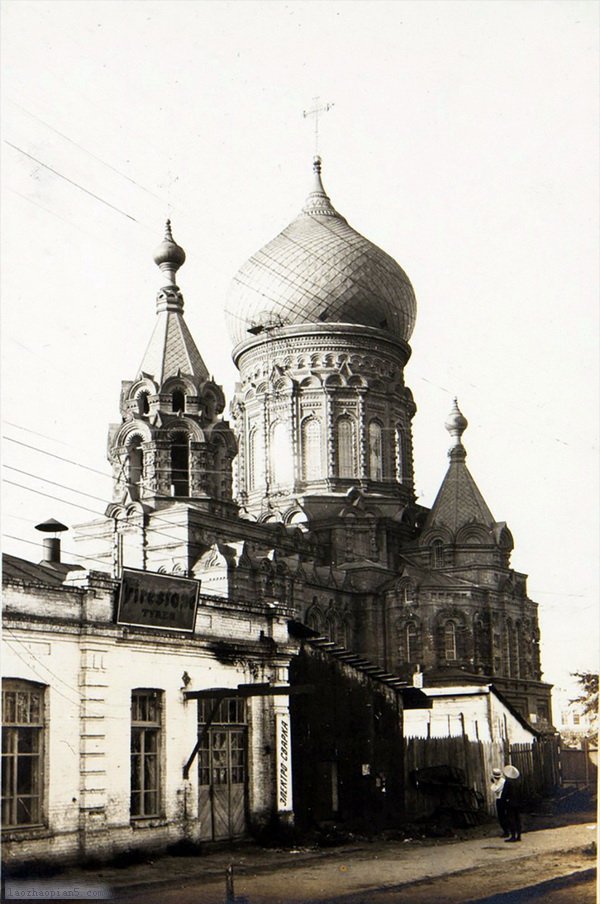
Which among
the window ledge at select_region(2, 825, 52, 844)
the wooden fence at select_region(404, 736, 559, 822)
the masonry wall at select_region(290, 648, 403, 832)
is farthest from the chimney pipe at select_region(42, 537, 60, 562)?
the window ledge at select_region(2, 825, 52, 844)

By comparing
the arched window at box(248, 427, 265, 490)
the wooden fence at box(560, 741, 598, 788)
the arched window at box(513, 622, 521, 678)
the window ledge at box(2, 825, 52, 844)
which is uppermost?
the arched window at box(248, 427, 265, 490)

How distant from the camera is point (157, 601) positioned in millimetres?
14539

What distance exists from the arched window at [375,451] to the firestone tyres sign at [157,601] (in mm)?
22212

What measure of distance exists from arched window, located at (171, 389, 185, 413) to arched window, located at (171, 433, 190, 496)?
67cm

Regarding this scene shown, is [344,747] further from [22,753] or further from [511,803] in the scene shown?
[22,753]

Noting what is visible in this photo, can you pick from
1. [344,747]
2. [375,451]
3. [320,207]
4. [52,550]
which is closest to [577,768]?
[344,747]

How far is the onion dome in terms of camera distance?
3672cm

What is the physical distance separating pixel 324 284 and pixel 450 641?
36.8ft

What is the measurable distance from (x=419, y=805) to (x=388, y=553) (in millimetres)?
17885

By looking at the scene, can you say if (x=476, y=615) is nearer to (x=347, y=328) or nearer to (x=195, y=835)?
(x=347, y=328)

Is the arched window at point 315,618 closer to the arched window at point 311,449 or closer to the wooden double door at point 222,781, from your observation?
the arched window at point 311,449

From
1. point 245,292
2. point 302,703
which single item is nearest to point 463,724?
point 302,703

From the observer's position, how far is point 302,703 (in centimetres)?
1722

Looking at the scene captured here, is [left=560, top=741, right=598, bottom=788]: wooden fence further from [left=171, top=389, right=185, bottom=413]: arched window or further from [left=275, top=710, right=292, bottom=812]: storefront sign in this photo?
[left=171, top=389, right=185, bottom=413]: arched window
